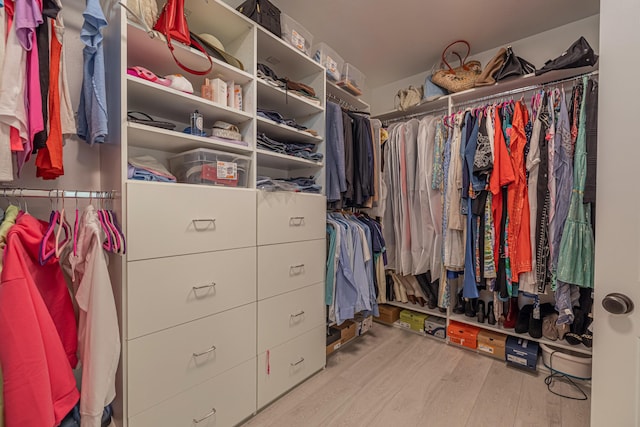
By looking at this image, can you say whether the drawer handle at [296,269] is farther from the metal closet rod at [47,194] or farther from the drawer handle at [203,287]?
the metal closet rod at [47,194]

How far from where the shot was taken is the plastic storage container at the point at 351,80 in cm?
219

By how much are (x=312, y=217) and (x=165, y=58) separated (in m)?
1.15

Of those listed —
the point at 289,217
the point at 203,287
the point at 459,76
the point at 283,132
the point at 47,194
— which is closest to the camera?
the point at 47,194

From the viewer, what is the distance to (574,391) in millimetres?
1681

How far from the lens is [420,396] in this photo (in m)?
1.65

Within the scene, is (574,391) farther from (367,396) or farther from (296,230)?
(296,230)

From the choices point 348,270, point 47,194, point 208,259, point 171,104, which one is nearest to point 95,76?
point 171,104

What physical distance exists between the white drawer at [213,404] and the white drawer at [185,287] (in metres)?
0.34

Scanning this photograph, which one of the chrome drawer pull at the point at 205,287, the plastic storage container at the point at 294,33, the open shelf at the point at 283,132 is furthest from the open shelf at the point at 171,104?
the chrome drawer pull at the point at 205,287

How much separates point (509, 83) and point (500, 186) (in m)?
0.85

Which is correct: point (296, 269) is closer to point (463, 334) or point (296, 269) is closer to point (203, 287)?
point (203, 287)

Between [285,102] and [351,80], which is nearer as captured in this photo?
[285,102]

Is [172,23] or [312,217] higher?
[172,23]

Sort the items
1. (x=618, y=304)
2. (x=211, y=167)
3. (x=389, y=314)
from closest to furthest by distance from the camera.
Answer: (x=618, y=304)
(x=211, y=167)
(x=389, y=314)
